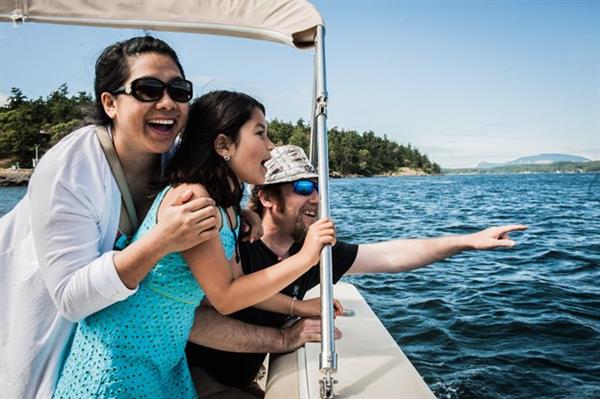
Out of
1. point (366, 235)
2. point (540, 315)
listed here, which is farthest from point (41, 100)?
point (540, 315)

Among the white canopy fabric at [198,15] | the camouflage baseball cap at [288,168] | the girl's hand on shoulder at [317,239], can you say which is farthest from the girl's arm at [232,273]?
the camouflage baseball cap at [288,168]

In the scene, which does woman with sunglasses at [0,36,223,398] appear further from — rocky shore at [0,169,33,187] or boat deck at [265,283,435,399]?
rocky shore at [0,169,33,187]

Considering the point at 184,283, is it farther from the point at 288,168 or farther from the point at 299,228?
the point at 288,168

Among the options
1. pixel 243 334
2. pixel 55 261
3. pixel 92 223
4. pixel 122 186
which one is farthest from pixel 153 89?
pixel 243 334

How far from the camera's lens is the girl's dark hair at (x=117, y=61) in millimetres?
1803

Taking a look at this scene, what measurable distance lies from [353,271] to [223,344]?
1.04 m

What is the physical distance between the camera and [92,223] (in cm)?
156

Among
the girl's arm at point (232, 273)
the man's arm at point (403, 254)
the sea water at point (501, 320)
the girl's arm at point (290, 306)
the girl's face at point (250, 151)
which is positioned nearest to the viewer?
the girl's arm at point (232, 273)

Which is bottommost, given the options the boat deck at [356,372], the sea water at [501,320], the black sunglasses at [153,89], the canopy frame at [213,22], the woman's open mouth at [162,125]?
the sea water at [501,320]

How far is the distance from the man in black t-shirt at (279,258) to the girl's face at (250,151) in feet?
2.53

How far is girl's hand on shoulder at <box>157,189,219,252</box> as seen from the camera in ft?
4.69

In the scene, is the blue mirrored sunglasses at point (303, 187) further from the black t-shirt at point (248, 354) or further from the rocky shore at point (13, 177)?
the rocky shore at point (13, 177)

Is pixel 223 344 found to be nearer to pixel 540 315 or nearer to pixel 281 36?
pixel 281 36

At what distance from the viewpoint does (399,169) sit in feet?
473
